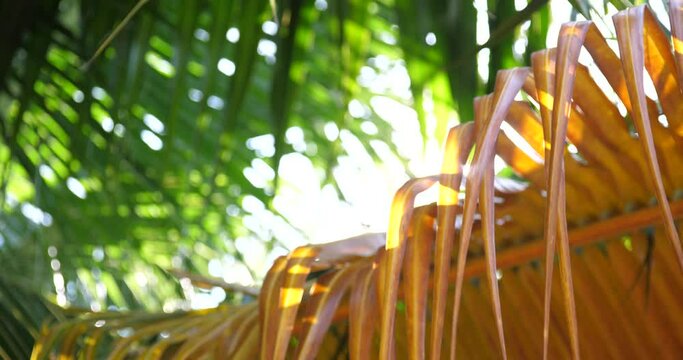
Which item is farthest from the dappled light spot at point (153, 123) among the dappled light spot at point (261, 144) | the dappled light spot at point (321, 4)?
the dappled light spot at point (321, 4)

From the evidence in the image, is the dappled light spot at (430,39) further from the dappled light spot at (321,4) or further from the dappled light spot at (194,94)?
the dappled light spot at (194,94)

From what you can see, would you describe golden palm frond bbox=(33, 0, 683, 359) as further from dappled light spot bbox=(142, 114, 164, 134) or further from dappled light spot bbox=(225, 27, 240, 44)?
dappled light spot bbox=(142, 114, 164, 134)

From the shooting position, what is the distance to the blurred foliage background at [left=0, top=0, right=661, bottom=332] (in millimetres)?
726

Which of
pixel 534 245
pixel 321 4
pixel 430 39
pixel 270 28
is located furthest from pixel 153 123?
pixel 534 245

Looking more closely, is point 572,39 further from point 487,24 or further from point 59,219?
point 59,219

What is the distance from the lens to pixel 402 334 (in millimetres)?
596

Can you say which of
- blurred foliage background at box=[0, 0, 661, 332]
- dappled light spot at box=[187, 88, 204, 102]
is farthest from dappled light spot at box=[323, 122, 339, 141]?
dappled light spot at box=[187, 88, 204, 102]

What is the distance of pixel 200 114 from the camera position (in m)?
0.79

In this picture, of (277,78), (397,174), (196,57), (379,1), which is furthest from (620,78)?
(397,174)

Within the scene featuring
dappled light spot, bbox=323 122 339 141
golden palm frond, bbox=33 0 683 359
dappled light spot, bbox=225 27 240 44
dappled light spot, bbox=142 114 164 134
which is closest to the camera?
golden palm frond, bbox=33 0 683 359

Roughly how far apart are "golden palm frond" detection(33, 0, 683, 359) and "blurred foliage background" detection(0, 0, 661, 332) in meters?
0.08

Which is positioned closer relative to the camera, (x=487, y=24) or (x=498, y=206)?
(x=498, y=206)

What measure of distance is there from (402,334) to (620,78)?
223 mm

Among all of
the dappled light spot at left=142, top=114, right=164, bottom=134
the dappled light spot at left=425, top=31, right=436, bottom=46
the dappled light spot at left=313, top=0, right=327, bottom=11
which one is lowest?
the dappled light spot at left=425, top=31, right=436, bottom=46
